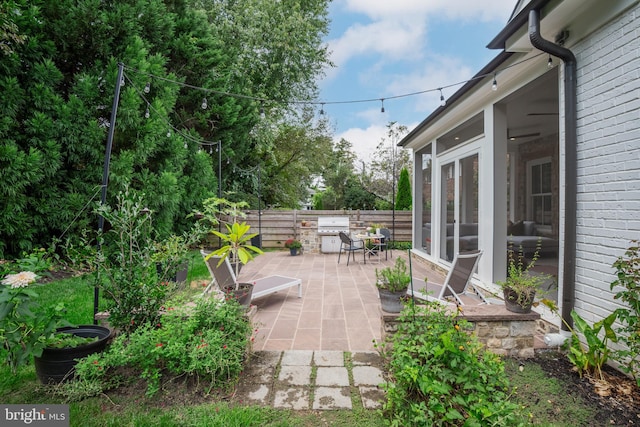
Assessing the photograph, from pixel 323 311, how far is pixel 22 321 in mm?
2744

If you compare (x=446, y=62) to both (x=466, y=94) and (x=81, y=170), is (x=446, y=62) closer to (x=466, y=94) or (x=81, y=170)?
(x=466, y=94)

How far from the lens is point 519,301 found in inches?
106

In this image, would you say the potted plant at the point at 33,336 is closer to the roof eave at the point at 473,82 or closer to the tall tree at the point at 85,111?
the tall tree at the point at 85,111

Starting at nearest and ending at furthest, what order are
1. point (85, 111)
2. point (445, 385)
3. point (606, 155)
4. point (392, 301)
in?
1. point (445, 385)
2. point (606, 155)
3. point (392, 301)
4. point (85, 111)

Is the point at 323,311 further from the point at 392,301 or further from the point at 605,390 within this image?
the point at 605,390

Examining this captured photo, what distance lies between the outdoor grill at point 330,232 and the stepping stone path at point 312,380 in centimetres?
654

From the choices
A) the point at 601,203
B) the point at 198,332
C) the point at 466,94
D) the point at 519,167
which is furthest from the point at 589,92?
the point at 519,167

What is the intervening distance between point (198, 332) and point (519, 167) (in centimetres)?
841

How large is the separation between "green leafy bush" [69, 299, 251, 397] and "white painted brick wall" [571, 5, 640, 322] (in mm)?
2816

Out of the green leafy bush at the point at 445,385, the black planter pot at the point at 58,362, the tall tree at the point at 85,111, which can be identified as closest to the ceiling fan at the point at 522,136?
the tall tree at the point at 85,111

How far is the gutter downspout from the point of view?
281 centimetres

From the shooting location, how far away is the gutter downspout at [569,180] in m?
2.81

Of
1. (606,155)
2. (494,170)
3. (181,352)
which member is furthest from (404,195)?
(181,352)

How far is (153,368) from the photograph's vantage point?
7.47 feet
